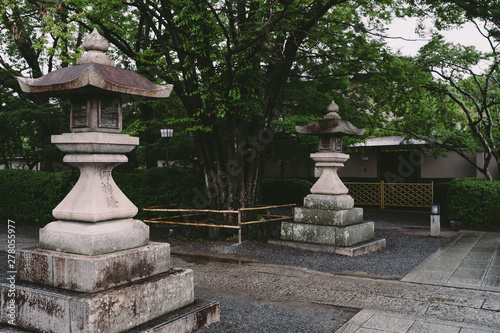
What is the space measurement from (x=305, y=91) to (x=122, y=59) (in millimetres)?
8116

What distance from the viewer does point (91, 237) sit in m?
3.75

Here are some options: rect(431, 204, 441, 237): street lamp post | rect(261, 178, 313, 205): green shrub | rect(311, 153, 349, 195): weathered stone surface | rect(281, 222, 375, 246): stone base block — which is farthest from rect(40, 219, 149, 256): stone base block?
rect(261, 178, 313, 205): green shrub

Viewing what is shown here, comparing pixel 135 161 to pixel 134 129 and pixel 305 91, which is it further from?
pixel 305 91

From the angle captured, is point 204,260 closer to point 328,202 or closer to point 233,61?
point 328,202

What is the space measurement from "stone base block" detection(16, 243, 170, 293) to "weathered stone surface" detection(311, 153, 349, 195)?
5.85 meters

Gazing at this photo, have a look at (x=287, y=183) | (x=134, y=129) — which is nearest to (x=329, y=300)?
(x=134, y=129)

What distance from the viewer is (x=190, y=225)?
36.4ft

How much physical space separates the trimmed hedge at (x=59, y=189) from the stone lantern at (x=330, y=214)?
4.90 m

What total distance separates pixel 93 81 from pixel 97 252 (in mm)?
1646

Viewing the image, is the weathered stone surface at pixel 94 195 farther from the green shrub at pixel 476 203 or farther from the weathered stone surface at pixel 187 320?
the green shrub at pixel 476 203

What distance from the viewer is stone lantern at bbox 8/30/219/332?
11.8 ft

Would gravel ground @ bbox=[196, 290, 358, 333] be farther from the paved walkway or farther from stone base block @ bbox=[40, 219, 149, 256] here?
stone base block @ bbox=[40, 219, 149, 256]

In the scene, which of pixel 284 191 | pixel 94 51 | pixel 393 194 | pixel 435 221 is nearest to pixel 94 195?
pixel 94 51

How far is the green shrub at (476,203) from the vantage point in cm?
1232
